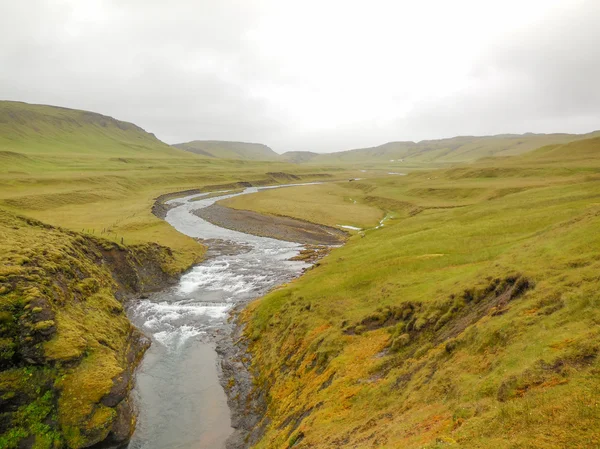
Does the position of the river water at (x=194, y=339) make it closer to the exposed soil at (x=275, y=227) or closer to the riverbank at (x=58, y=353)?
the riverbank at (x=58, y=353)

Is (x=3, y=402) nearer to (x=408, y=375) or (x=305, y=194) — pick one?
(x=408, y=375)

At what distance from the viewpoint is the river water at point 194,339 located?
91.5ft

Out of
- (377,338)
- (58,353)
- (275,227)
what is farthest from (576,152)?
(58,353)

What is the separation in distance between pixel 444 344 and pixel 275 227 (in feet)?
255

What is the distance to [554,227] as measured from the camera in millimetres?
35219

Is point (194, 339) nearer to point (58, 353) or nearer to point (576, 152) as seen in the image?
point (58, 353)

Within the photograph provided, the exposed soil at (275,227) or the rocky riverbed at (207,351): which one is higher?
the exposed soil at (275,227)

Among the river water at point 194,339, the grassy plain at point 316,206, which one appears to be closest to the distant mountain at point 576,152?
the grassy plain at point 316,206

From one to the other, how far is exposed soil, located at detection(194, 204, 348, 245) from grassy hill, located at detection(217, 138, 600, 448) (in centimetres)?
3534

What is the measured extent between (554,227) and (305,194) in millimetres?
127018

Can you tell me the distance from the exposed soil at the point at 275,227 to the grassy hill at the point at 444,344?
116 feet

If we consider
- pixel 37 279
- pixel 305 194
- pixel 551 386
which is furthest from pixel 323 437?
pixel 305 194

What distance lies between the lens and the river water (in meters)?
27.9

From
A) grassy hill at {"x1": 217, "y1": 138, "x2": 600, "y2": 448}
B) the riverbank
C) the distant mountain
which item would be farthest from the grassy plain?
the riverbank
